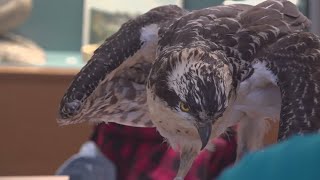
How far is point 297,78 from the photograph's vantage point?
47cm

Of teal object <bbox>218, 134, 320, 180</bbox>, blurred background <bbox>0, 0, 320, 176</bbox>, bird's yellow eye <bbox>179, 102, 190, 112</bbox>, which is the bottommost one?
blurred background <bbox>0, 0, 320, 176</bbox>

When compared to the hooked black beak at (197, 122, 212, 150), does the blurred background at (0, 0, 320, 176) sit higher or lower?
lower

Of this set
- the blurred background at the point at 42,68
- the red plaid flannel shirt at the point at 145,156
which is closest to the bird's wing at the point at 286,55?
the red plaid flannel shirt at the point at 145,156

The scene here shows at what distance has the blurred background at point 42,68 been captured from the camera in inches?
45.9

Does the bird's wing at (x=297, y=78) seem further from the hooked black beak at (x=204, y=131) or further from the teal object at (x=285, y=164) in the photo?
the teal object at (x=285, y=164)

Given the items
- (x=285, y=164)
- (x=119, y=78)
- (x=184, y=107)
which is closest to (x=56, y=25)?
(x=119, y=78)

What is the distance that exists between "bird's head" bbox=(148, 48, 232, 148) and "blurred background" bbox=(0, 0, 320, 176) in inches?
25.2

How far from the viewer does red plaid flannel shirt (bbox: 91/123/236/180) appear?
0.79 metres

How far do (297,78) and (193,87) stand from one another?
8 cm

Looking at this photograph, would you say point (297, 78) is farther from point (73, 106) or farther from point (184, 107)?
point (73, 106)

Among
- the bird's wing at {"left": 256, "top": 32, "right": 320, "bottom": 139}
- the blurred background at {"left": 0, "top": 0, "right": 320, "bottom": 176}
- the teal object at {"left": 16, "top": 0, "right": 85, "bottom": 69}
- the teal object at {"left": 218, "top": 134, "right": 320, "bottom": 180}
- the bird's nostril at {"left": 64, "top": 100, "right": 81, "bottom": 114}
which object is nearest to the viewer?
the teal object at {"left": 218, "top": 134, "right": 320, "bottom": 180}

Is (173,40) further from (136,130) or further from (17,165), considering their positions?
(17,165)

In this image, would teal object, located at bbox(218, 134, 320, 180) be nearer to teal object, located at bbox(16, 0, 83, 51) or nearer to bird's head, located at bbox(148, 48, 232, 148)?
bird's head, located at bbox(148, 48, 232, 148)

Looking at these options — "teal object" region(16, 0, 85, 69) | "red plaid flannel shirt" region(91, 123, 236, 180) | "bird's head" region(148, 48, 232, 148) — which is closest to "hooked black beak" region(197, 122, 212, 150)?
"bird's head" region(148, 48, 232, 148)
